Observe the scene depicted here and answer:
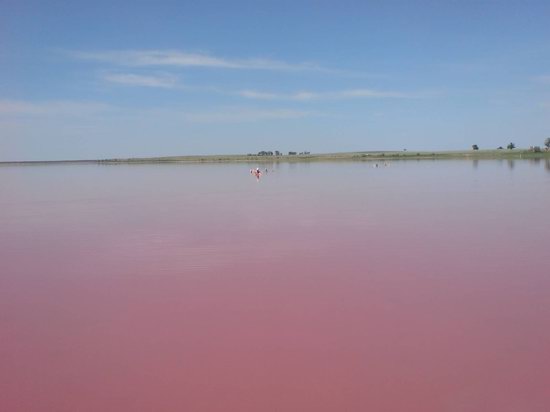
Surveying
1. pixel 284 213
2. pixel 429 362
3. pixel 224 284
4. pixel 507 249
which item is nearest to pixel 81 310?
pixel 224 284

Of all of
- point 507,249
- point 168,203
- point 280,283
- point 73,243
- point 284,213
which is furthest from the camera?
point 168,203

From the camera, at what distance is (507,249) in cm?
992

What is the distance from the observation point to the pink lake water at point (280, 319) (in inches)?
185

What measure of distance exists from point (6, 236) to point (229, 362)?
10.2 metres

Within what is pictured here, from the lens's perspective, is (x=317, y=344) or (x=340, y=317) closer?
(x=317, y=344)

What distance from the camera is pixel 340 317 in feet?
21.0

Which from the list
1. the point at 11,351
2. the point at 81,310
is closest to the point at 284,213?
the point at 81,310

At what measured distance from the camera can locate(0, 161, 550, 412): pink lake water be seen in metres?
4.70

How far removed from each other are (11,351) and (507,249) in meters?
8.27

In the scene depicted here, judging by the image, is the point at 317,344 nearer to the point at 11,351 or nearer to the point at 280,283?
the point at 280,283

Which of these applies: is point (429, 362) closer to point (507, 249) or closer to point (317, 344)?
point (317, 344)

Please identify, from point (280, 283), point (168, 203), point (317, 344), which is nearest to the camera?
point (317, 344)

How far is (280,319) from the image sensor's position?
21.0 feet

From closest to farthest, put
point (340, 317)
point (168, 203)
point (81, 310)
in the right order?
point (340, 317), point (81, 310), point (168, 203)
